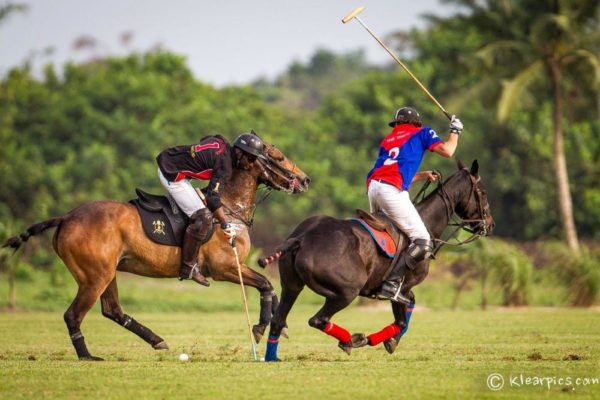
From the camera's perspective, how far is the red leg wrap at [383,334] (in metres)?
12.5

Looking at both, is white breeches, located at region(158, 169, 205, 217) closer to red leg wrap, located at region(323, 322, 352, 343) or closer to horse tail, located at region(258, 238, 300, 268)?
horse tail, located at region(258, 238, 300, 268)

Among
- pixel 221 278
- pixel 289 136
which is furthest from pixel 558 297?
→ pixel 289 136

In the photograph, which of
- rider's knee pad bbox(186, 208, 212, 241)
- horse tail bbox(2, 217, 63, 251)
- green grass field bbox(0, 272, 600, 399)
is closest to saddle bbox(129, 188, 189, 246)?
rider's knee pad bbox(186, 208, 212, 241)

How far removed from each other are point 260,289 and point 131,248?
1672 mm

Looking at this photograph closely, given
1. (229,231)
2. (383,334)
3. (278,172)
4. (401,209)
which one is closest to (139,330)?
(229,231)

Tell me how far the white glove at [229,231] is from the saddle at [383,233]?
5.48 ft

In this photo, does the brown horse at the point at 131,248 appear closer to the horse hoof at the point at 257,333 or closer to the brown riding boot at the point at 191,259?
the horse hoof at the point at 257,333

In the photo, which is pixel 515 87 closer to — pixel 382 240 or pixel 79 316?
pixel 382 240

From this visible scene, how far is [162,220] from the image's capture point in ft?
45.8

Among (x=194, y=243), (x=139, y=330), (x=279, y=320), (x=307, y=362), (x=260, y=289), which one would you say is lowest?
(x=307, y=362)

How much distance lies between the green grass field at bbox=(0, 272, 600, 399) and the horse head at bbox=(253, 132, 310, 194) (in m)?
2.13

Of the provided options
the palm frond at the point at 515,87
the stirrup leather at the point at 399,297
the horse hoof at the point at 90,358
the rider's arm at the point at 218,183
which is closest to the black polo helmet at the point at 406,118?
the stirrup leather at the point at 399,297

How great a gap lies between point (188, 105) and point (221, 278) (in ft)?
144

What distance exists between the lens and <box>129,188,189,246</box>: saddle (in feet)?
45.6
